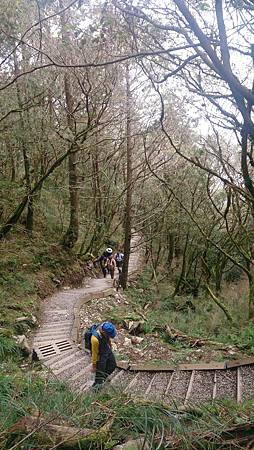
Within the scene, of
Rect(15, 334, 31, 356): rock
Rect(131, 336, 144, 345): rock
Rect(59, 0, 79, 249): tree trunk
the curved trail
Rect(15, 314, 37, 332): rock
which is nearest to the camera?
the curved trail

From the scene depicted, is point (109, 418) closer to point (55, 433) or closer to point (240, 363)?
point (55, 433)

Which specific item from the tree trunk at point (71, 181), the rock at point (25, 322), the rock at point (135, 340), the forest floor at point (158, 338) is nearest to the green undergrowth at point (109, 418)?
the forest floor at point (158, 338)

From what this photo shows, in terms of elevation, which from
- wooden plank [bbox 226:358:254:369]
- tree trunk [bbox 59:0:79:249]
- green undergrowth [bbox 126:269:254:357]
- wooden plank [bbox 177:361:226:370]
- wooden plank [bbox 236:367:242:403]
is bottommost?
green undergrowth [bbox 126:269:254:357]

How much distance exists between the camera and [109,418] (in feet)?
10.8

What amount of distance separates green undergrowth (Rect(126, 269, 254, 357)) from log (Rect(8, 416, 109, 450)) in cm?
735

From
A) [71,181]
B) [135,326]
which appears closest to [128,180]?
[71,181]

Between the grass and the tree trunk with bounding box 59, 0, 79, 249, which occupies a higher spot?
the tree trunk with bounding box 59, 0, 79, 249

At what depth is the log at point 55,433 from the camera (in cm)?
294

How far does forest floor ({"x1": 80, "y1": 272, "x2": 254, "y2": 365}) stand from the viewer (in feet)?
32.1

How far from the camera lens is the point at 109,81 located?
14336mm

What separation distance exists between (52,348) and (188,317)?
6668 millimetres

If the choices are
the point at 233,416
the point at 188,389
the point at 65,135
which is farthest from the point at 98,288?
the point at 233,416

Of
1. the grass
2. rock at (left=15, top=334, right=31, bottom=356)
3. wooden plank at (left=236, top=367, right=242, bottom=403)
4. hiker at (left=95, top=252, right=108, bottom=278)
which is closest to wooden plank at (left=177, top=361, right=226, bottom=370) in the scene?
wooden plank at (left=236, top=367, right=242, bottom=403)

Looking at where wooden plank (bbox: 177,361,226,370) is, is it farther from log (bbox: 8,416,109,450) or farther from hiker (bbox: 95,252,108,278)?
hiker (bbox: 95,252,108,278)
